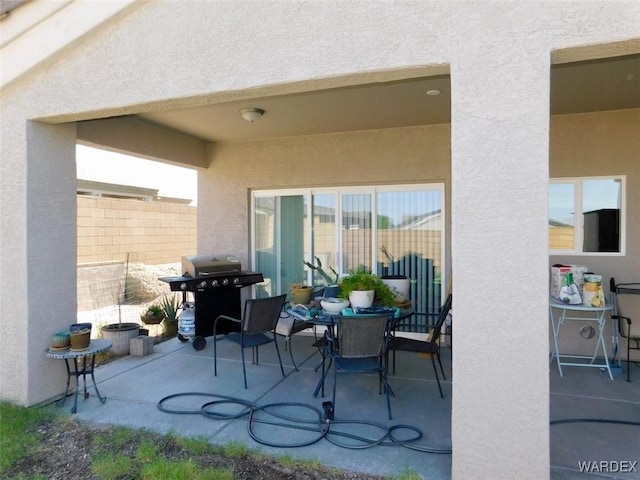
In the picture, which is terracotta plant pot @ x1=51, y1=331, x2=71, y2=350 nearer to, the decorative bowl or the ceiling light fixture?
the decorative bowl

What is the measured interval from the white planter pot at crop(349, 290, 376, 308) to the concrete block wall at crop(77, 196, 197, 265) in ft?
23.2

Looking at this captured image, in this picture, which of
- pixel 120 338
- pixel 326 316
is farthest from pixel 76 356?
pixel 326 316

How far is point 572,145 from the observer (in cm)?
543

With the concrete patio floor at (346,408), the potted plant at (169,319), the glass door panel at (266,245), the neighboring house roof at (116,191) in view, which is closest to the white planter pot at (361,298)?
the concrete patio floor at (346,408)

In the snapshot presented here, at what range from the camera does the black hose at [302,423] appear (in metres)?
3.22

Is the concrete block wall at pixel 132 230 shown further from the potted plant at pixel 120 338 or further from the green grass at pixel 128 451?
the green grass at pixel 128 451

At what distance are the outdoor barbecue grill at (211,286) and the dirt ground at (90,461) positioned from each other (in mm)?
2583

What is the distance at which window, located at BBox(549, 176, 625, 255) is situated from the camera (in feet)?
17.5

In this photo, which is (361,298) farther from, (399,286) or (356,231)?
(356,231)

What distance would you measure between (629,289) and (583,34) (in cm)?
396

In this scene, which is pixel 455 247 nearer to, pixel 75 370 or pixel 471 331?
pixel 471 331

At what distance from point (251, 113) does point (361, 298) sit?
2756 millimetres

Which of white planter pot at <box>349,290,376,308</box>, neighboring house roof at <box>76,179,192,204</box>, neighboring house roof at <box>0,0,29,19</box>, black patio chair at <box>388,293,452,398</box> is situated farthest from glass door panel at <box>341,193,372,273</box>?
neighboring house roof at <box>76,179,192,204</box>

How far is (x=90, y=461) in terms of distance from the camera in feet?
10.1
